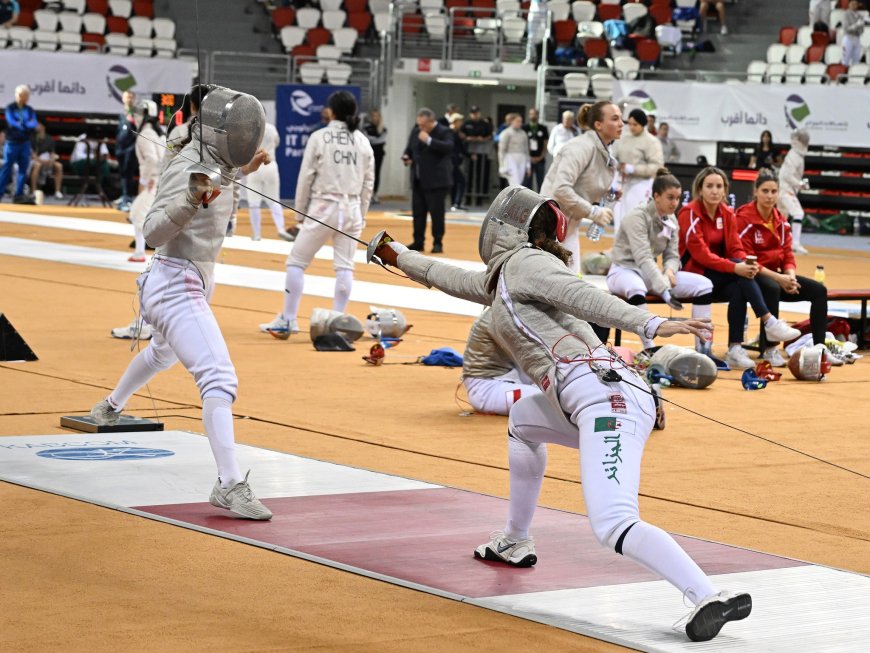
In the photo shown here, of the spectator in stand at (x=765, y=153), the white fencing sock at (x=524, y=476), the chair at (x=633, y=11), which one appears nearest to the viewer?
the white fencing sock at (x=524, y=476)

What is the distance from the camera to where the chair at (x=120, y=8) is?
103 feet

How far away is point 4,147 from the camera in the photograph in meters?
27.0

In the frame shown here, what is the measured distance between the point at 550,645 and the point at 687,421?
14.8ft

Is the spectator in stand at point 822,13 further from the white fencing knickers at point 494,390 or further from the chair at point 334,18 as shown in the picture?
the white fencing knickers at point 494,390

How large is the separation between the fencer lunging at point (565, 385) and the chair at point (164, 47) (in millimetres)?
26272

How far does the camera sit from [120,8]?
31.3 metres

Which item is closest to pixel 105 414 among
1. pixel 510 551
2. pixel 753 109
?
pixel 510 551

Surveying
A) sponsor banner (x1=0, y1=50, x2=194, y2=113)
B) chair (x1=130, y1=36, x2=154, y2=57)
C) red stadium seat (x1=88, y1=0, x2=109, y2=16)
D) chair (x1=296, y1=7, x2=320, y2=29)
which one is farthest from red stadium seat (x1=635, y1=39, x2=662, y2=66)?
red stadium seat (x1=88, y1=0, x2=109, y2=16)

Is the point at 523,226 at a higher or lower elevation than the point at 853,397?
higher

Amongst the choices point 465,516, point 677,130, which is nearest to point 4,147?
point 677,130

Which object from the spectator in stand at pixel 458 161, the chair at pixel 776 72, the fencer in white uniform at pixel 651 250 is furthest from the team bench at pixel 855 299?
the chair at pixel 776 72

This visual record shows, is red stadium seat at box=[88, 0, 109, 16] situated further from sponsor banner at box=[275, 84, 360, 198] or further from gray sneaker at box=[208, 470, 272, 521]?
gray sneaker at box=[208, 470, 272, 521]

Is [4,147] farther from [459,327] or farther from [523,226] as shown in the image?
[523,226]

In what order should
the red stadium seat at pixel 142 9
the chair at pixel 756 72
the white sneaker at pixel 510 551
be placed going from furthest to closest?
the red stadium seat at pixel 142 9, the chair at pixel 756 72, the white sneaker at pixel 510 551
